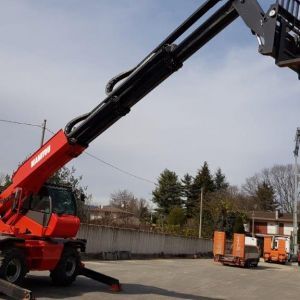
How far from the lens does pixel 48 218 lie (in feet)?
44.4

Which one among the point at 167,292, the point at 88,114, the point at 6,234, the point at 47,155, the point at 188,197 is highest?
the point at 188,197

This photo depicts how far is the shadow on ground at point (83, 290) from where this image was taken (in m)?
12.8

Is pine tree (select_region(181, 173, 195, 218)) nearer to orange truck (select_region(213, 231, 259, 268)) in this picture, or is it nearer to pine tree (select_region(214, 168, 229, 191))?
pine tree (select_region(214, 168, 229, 191))

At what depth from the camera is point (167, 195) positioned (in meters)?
86.5

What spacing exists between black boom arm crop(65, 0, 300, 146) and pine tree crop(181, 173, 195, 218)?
67.4 metres

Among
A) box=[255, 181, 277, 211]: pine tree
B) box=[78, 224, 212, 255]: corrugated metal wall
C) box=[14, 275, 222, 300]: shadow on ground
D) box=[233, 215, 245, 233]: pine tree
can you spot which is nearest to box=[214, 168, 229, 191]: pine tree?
box=[255, 181, 277, 211]: pine tree

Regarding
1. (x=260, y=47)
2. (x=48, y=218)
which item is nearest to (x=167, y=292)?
(x=48, y=218)

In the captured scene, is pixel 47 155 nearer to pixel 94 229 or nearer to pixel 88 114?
pixel 88 114

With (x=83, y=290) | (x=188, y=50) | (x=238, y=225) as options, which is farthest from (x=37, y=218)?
(x=238, y=225)

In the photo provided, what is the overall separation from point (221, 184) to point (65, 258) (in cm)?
8766

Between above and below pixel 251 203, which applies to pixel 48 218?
below

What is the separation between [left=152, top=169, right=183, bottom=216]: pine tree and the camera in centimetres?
8600

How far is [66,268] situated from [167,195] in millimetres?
72413

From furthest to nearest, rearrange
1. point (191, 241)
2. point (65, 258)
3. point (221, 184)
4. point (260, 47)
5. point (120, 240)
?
point (221, 184), point (191, 241), point (120, 240), point (65, 258), point (260, 47)
